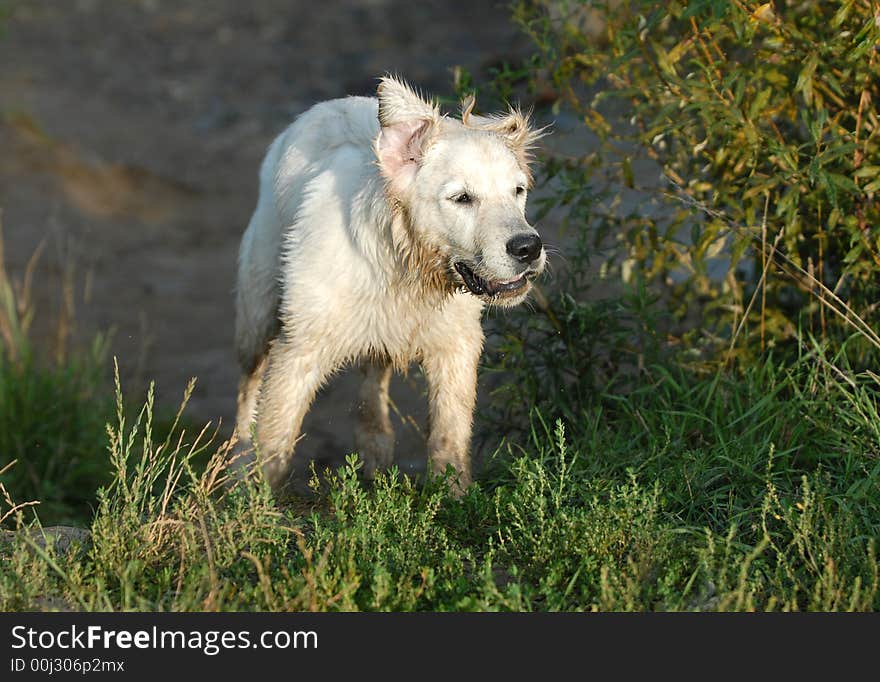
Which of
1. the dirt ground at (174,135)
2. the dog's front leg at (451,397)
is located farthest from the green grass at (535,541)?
the dirt ground at (174,135)

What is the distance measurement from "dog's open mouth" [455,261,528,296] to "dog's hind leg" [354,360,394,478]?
51.8 inches

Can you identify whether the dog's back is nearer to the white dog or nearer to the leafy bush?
the white dog

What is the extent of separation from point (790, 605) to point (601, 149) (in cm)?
295

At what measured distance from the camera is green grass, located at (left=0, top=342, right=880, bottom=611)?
3.67m

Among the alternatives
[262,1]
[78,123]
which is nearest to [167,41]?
[262,1]

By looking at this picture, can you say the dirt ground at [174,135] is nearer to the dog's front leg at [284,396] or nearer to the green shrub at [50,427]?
the green shrub at [50,427]

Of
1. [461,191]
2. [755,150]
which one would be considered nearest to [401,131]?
[461,191]

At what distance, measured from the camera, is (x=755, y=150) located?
17.6 ft

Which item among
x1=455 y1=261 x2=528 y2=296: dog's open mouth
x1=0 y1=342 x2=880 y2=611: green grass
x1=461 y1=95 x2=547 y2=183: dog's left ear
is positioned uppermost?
x1=461 y1=95 x2=547 y2=183: dog's left ear

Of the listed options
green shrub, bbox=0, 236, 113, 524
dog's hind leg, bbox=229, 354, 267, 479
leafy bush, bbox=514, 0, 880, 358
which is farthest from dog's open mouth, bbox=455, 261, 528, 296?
green shrub, bbox=0, 236, 113, 524

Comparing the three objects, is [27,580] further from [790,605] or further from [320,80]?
[320,80]

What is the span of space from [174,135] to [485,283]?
34.9 ft

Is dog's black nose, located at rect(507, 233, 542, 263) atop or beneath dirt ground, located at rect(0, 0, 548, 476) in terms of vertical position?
beneath

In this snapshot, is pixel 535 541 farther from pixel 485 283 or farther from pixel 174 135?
pixel 174 135
